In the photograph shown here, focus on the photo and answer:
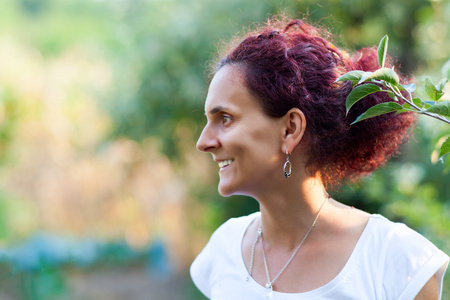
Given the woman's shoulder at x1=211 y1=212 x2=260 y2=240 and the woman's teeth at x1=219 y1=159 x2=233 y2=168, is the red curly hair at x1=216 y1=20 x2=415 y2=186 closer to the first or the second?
the woman's teeth at x1=219 y1=159 x2=233 y2=168

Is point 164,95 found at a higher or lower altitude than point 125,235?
higher

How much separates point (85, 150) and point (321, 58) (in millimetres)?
6866

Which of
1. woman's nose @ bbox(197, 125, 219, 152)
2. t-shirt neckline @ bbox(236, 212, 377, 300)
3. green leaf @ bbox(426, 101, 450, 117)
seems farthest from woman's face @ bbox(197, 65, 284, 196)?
green leaf @ bbox(426, 101, 450, 117)

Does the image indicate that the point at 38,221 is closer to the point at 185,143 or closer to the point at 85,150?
the point at 85,150

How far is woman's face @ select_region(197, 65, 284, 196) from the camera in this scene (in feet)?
4.67

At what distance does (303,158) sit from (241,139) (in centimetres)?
19

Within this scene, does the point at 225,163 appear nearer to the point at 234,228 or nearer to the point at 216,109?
the point at 216,109

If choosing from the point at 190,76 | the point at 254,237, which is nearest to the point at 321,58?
the point at 254,237

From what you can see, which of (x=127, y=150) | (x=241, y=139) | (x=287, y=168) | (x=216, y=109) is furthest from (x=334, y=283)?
(x=127, y=150)

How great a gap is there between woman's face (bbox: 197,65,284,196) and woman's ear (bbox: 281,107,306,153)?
15mm

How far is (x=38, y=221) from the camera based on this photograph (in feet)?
26.1

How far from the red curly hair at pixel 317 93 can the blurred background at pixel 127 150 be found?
2.38 metres

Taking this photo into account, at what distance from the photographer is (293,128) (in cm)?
145

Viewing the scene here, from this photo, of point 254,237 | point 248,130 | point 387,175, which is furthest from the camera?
point 387,175
